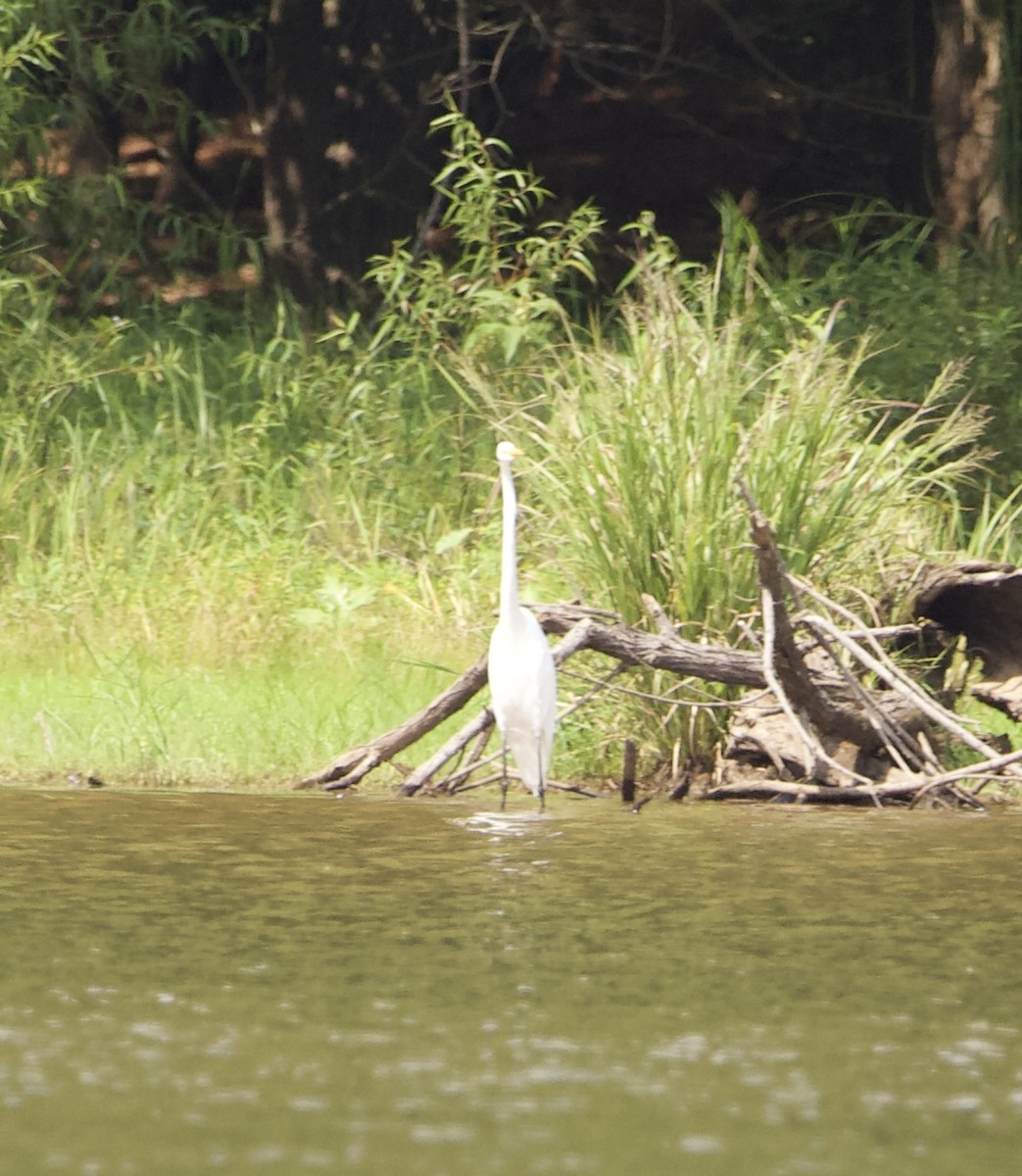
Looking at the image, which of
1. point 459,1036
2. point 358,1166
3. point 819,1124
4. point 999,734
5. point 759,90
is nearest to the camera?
point 358,1166

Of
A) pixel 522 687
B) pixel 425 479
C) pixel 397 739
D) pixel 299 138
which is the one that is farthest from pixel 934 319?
pixel 522 687

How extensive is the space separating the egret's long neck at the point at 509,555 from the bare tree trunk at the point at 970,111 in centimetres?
571

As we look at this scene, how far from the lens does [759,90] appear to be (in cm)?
1374

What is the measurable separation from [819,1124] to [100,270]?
992 cm

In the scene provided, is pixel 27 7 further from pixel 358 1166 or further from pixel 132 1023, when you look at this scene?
pixel 358 1166

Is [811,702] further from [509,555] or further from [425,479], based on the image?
[425,479]

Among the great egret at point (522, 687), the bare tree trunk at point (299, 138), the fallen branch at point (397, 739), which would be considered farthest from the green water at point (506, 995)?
the bare tree trunk at point (299, 138)

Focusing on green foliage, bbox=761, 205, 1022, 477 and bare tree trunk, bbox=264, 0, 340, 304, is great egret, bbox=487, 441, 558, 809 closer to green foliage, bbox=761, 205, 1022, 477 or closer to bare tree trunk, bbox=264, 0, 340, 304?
green foliage, bbox=761, 205, 1022, 477

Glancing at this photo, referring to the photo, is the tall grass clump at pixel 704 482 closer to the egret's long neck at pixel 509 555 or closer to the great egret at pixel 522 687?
the egret's long neck at pixel 509 555

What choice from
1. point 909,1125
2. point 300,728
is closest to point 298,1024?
point 909,1125

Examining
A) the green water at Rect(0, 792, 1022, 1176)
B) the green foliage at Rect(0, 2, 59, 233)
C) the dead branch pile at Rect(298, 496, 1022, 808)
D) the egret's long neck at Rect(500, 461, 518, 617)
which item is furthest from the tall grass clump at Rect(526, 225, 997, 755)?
the green foliage at Rect(0, 2, 59, 233)

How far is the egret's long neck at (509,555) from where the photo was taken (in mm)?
6137

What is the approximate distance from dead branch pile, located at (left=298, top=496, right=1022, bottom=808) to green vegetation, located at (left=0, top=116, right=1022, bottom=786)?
25cm

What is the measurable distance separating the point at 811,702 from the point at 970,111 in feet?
20.5
